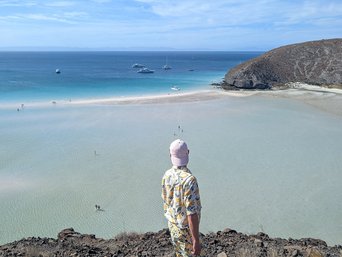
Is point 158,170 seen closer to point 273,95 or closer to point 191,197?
point 191,197

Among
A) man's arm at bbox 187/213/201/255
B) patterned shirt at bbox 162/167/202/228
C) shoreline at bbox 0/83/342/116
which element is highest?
patterned shirt at bbox 162/167/202/228

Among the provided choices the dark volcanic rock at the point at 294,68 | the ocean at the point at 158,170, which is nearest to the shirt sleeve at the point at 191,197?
the ocean at the point at 158,170

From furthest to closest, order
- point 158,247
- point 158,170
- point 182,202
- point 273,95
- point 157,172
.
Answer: point 273,95, point 158,170, point 157,172, point 158,247, point 182,202

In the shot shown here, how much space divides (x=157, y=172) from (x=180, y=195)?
1261 centimetres

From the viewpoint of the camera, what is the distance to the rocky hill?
6516mm

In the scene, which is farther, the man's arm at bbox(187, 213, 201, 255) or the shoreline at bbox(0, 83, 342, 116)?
the shoreline at bbox(0, 83, 342, 116)

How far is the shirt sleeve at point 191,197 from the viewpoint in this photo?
4.12 meters

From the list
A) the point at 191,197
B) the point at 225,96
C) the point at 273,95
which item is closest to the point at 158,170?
the point at 191,197

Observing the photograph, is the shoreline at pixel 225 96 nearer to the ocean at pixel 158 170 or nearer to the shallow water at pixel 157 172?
the ocean at pixel 158 170

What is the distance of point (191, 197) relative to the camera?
4141mm

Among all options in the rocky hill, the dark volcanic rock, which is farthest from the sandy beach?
the rocky hill

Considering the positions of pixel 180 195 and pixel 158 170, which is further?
pixel 158 170

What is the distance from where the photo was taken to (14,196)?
1442 centimetres

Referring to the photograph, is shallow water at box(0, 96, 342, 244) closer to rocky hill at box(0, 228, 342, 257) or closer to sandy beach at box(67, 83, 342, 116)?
rocky hill at box(0, 228, 342, 257)
